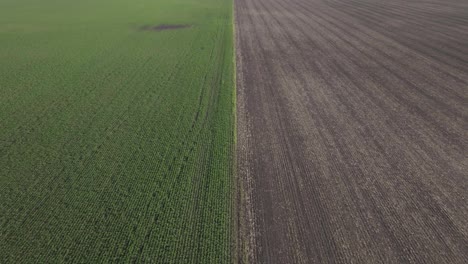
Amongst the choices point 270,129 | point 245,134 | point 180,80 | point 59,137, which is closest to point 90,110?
point 59,137

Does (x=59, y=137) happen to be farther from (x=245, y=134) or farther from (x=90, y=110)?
(x=245, y=134)

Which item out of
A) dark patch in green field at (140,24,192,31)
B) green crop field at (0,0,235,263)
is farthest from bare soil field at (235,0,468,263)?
dark patch in green field at (140,24,192,31)

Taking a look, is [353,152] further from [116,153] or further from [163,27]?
[163,27]

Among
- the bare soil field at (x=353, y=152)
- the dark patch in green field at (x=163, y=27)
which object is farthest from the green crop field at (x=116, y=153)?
the dark patch in green field at (x=163, y=27)

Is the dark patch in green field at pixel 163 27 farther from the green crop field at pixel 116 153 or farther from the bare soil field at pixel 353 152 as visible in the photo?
the bare soil field at pixel 353 152

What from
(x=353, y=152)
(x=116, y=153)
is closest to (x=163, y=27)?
(x=116, y=153)

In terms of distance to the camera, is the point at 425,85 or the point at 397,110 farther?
the point at 425,85

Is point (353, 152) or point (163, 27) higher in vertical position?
point (163, 27)
